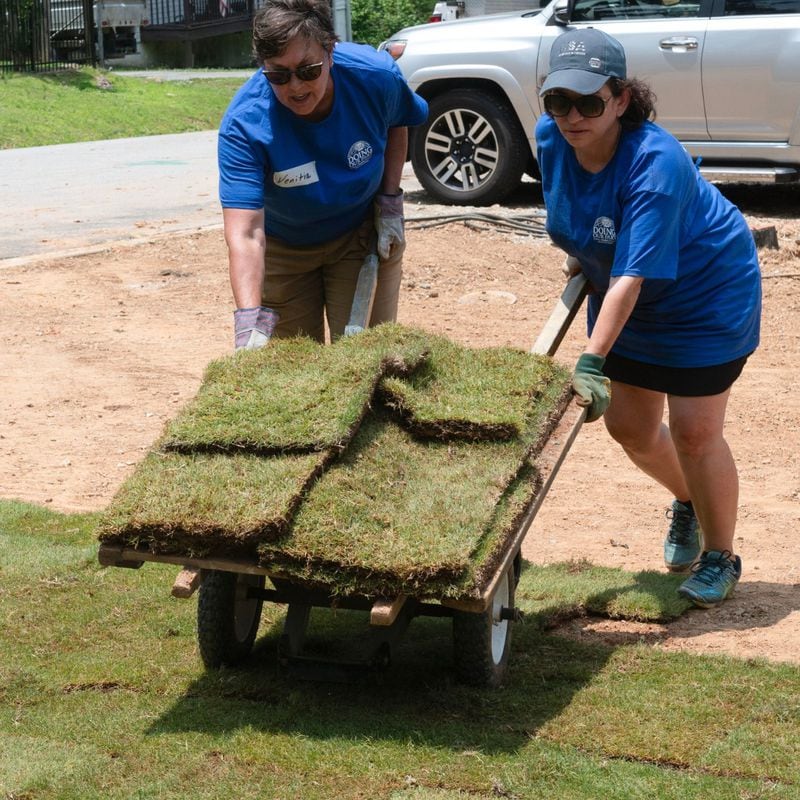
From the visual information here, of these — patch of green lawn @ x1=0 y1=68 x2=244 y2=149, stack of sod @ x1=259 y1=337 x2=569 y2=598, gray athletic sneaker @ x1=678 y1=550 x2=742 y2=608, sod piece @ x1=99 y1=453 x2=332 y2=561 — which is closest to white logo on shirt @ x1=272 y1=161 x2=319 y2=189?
stack of sod @ x1=259 y1=337 x2=569 y2=598

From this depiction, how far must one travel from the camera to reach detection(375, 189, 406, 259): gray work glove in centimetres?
509

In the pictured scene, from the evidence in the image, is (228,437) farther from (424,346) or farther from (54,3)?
(54,3)

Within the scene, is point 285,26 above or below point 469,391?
above

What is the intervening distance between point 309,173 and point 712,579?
6.70 ft

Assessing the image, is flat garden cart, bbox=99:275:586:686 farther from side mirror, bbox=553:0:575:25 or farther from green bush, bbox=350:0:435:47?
green bush, bbox=350:0:435:47

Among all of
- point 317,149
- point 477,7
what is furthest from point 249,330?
point 477,7

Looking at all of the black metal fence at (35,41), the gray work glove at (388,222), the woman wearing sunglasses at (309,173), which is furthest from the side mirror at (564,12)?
the black metal fence at (35,41)

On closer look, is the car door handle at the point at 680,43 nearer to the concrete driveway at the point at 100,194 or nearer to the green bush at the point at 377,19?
the concrete driveway at the point at 100,194

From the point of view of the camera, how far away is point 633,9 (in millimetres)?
10992

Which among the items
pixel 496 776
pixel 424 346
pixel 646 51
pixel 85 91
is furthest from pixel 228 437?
pixel 85 91

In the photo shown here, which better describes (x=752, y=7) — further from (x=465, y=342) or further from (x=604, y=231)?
(x=604, y=231)

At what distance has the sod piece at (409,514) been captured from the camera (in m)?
3.36

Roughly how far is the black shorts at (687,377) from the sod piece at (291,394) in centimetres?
88

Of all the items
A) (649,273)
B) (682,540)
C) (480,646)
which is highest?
(649,273)
